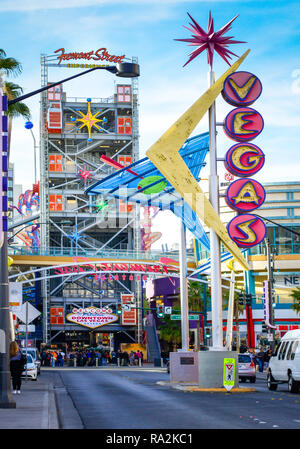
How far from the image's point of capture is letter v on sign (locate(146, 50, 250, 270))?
3036 centimetres

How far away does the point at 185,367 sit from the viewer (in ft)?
117

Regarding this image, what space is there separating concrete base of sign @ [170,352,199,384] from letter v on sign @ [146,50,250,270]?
664 centimetres

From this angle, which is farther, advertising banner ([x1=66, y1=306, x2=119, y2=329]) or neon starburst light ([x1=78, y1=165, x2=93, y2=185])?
neon starburst light ([x1=78, y1=165, x2=93, y2=185])

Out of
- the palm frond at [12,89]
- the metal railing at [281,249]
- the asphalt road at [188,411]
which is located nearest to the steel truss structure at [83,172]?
the metal railing at [281,249]

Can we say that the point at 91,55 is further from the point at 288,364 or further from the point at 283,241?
the point at 288,364

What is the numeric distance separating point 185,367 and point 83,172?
64043mm

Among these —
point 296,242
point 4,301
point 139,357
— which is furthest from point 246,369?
point 296,242

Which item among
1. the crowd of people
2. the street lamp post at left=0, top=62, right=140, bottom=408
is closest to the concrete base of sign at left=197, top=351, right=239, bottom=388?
the street lamp post at left=0, top=62, right=140, bottom=408

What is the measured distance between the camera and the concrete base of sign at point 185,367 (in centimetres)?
3531

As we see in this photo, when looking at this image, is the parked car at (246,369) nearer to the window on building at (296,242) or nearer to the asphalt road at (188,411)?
the asphalt road at (188,411)

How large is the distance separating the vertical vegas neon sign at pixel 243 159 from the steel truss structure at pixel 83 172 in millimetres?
61632

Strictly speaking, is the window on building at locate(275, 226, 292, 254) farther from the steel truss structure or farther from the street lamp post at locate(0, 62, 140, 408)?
the street lamp post at locate(0, 62, 140, 408)
